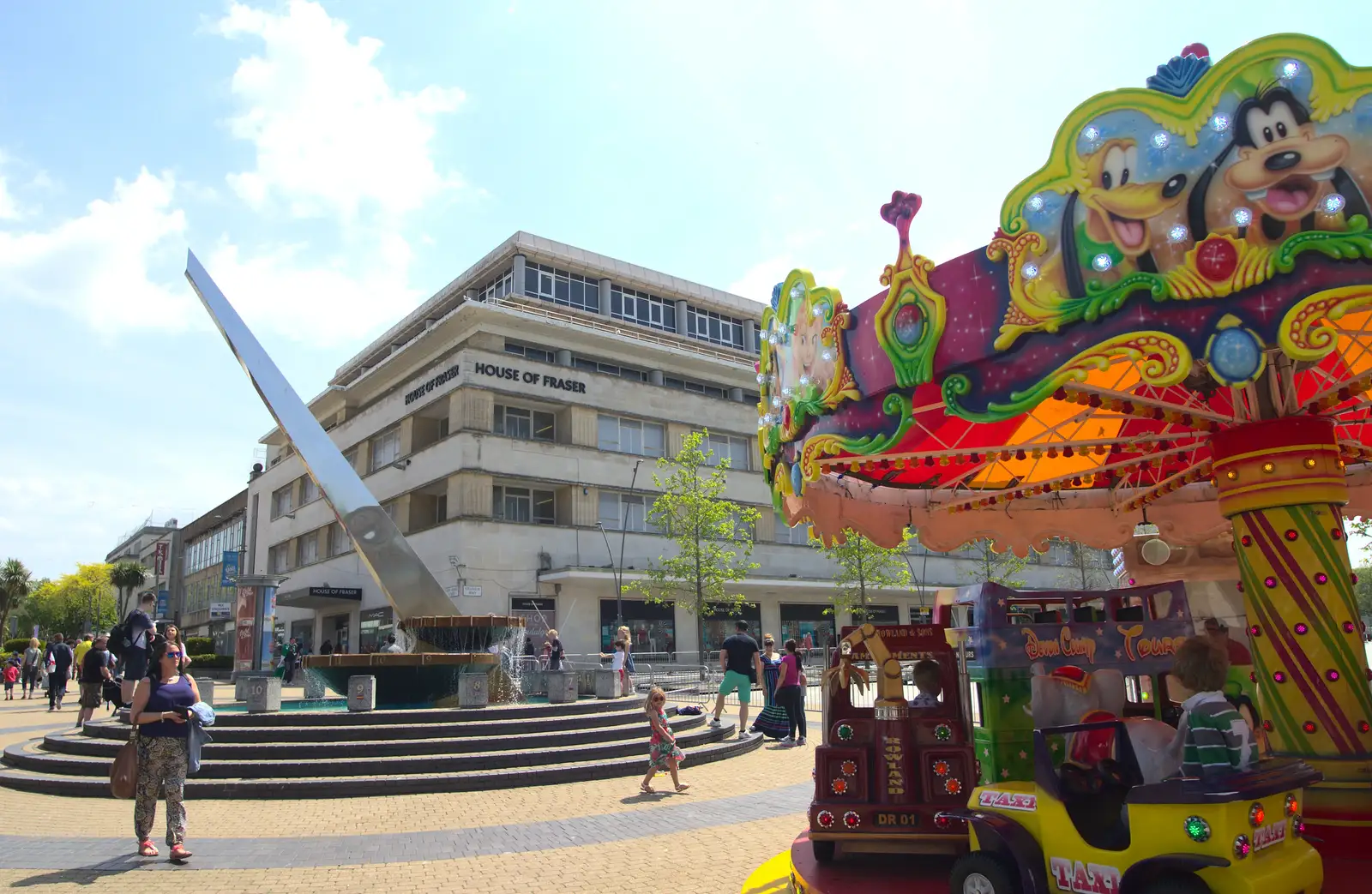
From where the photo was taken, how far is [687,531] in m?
37.9

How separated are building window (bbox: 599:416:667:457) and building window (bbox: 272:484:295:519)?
925 inches

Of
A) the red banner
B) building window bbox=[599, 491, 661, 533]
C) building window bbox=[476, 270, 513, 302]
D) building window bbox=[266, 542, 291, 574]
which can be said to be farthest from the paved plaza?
building window bbox=[266, 542, 291, 574]

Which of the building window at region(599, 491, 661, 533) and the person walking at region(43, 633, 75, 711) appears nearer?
the person walking at region(43, 633, 75, 711)

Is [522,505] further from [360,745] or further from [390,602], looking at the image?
[360,745]

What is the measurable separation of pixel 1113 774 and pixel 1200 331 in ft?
9.06

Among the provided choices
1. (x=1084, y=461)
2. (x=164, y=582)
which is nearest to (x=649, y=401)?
(x=1084, y=461)

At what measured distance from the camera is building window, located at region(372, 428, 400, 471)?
4434 cm

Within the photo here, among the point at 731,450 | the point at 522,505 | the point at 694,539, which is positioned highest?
the point at 731,450

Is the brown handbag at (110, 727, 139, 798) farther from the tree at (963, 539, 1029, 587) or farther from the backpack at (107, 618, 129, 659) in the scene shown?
the tree at (963, 539, 1029, 587)

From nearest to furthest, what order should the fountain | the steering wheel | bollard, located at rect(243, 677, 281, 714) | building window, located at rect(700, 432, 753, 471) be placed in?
the steering wheel → bollard, located at rect(243, 677, 281, 714) → the fountain → building window, located at rect(700, 432, 753, 471)

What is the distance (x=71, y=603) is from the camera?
9631cm

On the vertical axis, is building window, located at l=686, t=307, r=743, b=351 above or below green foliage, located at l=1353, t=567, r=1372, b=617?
above

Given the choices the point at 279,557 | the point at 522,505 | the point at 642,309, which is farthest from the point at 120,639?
the point at 279,557

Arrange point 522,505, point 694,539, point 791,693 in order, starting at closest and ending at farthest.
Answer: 1. point 791,693
2. point 694,539
3. point 522,505
